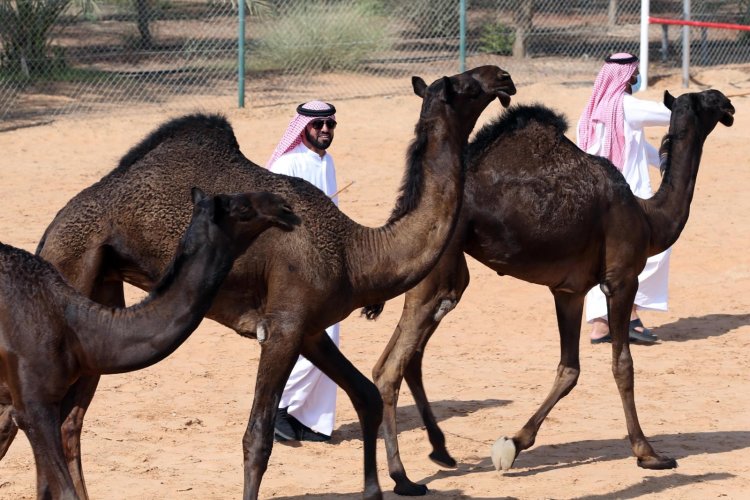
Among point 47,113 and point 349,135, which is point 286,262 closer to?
point 349,135

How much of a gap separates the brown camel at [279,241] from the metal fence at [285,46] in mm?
12285

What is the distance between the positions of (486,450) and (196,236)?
11.6ft

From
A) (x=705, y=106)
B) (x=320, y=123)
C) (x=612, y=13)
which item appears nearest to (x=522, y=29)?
(x=612, y=13)

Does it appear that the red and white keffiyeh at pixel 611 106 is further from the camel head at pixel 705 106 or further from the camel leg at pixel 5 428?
the camel leg at pixel 5 428

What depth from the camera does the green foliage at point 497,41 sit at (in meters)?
23.7

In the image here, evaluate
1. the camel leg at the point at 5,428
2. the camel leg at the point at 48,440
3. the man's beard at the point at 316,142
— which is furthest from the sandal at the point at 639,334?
the camel leg at the point at 48,440

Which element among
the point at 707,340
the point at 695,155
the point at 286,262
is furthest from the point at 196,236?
the point at 707,340

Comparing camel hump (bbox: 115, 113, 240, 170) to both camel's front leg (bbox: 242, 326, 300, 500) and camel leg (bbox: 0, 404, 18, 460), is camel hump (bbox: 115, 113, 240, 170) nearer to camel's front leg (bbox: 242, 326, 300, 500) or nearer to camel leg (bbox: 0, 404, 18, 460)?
camel's front leg (bbox: 242, 326, 300, 500)

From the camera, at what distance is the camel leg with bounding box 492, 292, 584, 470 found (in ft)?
26.5

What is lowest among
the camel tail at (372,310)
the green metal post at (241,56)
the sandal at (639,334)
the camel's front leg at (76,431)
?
the camel's front leg at (76,431)

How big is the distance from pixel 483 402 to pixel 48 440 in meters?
4.33

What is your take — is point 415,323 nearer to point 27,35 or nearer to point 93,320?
point 93,320

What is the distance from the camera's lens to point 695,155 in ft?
28.4

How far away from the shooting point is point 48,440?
5.88 meters
